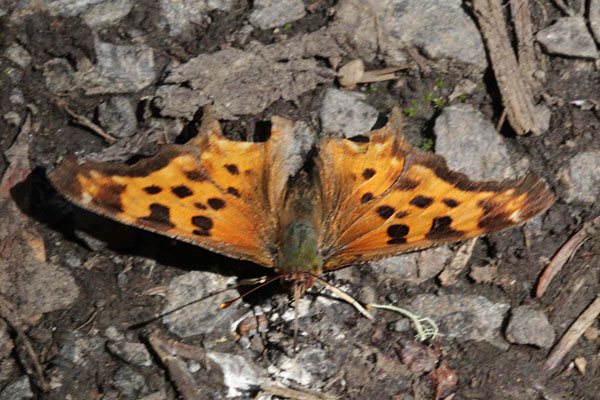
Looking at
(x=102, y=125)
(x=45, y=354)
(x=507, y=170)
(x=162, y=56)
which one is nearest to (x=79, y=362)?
(x=45, y=354)

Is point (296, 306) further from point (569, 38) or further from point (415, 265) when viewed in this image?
point (569, 38)

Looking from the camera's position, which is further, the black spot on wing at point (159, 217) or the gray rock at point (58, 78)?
the gray rock at point (58, 78)

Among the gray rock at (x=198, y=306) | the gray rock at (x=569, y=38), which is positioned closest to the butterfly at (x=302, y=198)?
the gray rock at (x=198, y=306)

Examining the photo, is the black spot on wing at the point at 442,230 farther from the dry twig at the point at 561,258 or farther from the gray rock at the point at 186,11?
the gray rock at the point at 186,11

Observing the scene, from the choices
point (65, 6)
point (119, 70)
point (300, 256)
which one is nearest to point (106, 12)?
point (65, 6)

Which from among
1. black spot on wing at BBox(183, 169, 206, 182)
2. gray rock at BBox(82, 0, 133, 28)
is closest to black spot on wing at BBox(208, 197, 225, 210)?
black spot on wing at BBox(183, 169, 206, 182)

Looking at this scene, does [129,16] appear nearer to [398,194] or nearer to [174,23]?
[174,23]
